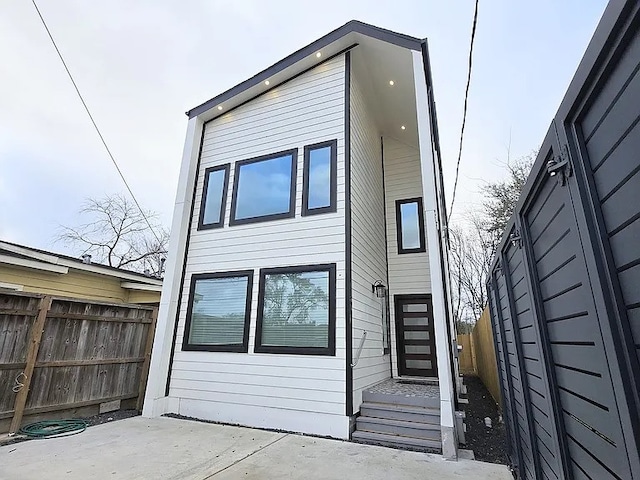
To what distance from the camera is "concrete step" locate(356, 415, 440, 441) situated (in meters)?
4.25

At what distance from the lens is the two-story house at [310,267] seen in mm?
4723

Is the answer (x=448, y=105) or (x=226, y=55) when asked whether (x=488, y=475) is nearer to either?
(x=448, y=105)

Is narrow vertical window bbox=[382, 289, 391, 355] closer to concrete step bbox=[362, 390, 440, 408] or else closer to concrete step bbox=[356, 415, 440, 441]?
concrete step bbox=[362, 390, 440, 408]

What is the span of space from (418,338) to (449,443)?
3.34 meters

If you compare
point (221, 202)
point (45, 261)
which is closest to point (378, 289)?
point (221, 202)

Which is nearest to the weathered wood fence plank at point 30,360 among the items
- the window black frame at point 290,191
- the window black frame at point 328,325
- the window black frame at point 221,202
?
the window black frame at point 221,202

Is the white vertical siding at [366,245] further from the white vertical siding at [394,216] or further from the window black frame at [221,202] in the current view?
the window black frame at [221,202]

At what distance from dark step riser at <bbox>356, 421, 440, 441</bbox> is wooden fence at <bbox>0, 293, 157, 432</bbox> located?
3863 mm

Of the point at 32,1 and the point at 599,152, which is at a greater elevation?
the point at 32,1

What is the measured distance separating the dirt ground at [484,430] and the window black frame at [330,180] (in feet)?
12.4

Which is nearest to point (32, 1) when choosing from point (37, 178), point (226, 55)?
point (226, 55)

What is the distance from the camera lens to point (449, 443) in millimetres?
3838

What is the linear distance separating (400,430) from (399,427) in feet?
0.12

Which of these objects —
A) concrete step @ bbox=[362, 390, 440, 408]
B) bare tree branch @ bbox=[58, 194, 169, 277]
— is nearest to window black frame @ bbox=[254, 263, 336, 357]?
concrete step @ bbox=[362, 390, 440, 408]
